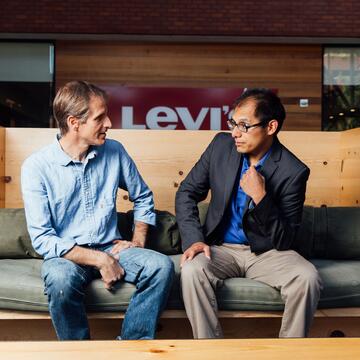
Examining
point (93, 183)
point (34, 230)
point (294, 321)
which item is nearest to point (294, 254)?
point (294, 321)

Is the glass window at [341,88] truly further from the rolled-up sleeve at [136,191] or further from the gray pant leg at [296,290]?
the gray pant leg at [296,290]

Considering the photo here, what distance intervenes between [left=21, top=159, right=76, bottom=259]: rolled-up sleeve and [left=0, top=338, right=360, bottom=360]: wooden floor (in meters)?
1.00

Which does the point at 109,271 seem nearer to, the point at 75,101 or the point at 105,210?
the point at 105,210

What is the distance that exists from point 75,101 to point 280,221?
3.69ft

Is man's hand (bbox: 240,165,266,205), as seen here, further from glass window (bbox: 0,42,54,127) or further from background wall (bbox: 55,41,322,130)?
glass window (bbox: 0,42,54,127)

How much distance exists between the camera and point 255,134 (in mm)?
2902

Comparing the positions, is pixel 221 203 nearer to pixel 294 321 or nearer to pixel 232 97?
pixel 294 321

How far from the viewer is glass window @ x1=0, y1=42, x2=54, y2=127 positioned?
25.7 feet

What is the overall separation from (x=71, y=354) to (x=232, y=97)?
6568 millimetres

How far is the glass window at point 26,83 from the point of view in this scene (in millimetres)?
7836

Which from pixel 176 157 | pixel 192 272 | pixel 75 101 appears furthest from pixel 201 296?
pixel 176 157

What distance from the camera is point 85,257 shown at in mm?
2682

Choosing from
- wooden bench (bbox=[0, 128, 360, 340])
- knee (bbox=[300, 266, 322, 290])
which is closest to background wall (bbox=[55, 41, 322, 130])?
wooden bench (bbox=[0, 128, 360, 340])

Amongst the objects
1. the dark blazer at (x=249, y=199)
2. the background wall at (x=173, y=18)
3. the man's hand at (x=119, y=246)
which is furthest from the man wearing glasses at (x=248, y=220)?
the background wall at (x=173, y=18)
